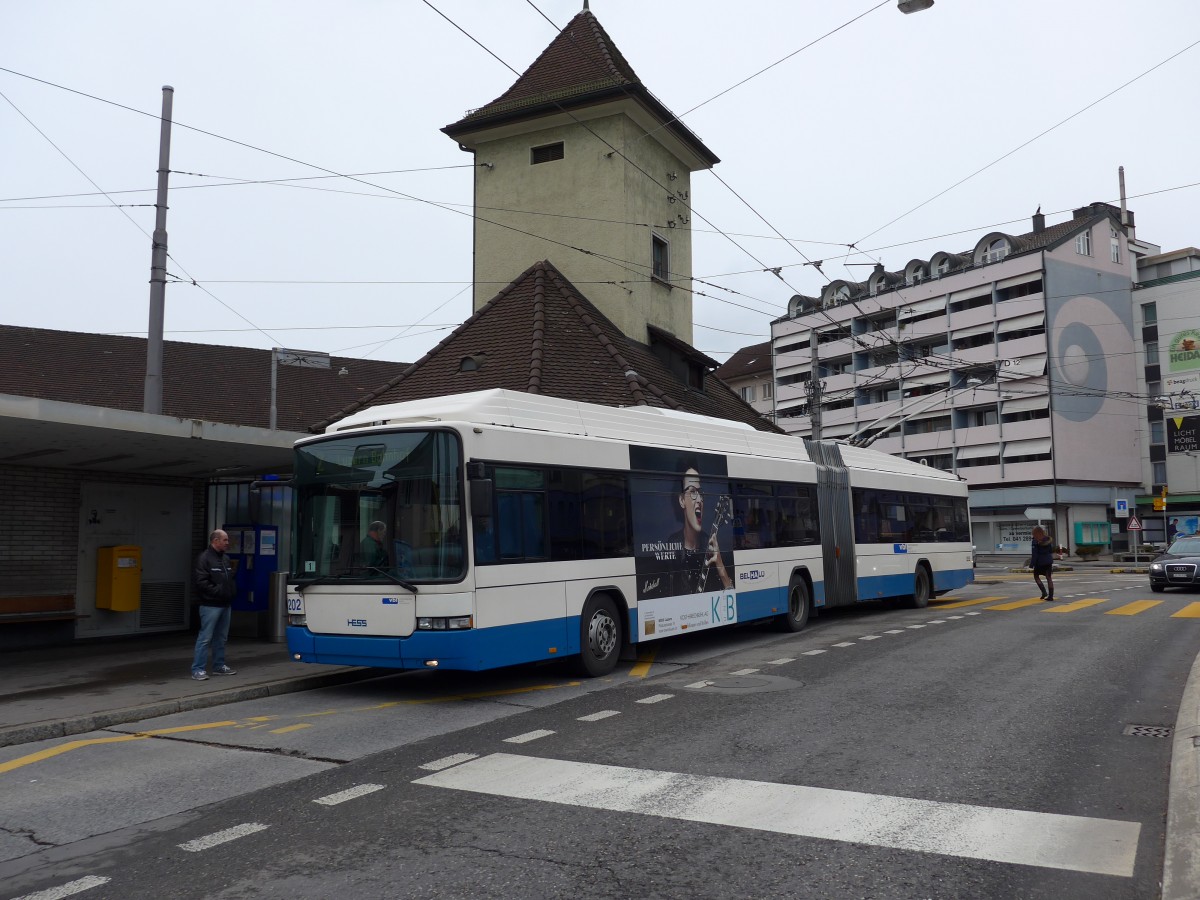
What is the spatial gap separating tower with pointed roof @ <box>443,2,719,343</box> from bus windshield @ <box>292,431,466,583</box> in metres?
14.9

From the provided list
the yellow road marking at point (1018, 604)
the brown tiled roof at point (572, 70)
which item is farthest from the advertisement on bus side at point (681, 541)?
the brown tiled roof at point (572, 70)

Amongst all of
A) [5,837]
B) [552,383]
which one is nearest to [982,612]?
[552,383]

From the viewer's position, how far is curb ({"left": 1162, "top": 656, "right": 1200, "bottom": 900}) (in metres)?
4.42

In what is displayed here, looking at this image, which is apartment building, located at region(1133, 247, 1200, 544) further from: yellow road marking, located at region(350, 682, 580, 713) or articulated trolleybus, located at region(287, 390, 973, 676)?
yellow road marking, located at region(350, 682, 580, 713)

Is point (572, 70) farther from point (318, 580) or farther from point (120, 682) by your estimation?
point (120, 682)

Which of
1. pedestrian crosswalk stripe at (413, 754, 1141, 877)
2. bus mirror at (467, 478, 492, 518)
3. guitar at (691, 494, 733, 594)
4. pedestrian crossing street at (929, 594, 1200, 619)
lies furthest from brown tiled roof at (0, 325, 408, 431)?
pedestrian crosswalk stripe at (413, 754, 1141, 877)

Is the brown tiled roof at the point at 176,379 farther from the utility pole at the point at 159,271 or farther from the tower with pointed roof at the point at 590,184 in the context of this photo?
the utility pole at the point at 159,271

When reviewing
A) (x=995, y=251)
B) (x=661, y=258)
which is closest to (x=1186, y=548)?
(x=661, y=258)

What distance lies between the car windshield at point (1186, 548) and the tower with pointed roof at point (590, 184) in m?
14.6

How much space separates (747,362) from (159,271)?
7700 centimetres

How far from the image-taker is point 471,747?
784 cm

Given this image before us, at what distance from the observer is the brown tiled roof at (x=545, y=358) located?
2056 cm

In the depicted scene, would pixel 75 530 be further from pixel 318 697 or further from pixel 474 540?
pixel 474 540

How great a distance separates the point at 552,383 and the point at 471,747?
1298 centimetres
